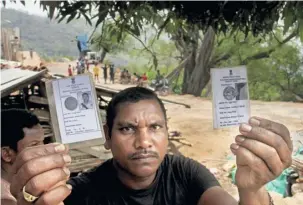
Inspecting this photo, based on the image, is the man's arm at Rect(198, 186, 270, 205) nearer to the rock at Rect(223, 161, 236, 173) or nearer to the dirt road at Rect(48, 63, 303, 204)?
the dirt road at Rect(48, 63, 303, 204)

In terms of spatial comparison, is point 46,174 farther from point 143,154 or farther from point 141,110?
point 141,110

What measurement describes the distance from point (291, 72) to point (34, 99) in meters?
13.0

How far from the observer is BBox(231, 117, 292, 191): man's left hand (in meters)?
1.02

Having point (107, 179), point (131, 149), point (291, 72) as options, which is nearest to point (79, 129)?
point (131, 149)

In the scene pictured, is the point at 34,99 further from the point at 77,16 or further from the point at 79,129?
the point at 79,129

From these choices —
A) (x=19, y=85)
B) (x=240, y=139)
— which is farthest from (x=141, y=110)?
(x=19, y=85)

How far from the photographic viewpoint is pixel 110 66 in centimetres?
1736

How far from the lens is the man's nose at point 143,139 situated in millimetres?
1306

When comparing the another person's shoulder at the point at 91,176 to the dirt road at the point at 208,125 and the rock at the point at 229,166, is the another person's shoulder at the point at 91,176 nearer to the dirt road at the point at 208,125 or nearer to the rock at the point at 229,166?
the dirt road at the point at 208,125

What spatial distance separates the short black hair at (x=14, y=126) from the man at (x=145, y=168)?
759 mm

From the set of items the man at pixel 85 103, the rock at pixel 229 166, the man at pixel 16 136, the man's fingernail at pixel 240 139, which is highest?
the man at pixel 85 103

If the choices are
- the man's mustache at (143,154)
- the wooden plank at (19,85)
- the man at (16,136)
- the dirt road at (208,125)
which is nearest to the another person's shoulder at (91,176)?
the man's mustache at (143,154)

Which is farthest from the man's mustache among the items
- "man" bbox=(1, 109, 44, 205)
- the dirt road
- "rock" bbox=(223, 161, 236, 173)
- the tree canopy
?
"rock" bbox=(223, 161, 236, 173)

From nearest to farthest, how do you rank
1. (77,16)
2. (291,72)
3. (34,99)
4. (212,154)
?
(77,16) → (34,99) → (212,154) → (291,72)
